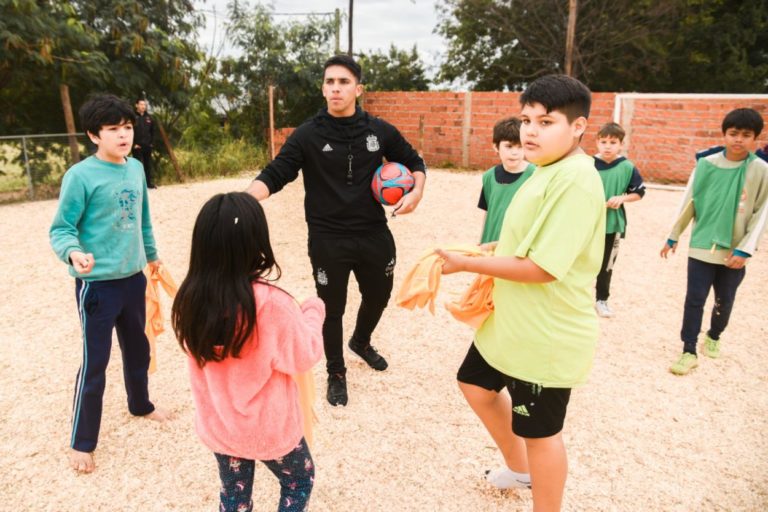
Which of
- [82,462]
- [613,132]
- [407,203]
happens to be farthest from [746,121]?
[82,462]

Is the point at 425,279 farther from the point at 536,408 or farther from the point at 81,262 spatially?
the point at 81,262

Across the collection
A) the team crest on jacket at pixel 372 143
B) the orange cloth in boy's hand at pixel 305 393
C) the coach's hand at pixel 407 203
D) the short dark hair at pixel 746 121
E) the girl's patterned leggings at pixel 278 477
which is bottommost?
the girl's patterned leggings at pixel 278 477

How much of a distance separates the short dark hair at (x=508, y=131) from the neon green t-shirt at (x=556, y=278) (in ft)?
5.12

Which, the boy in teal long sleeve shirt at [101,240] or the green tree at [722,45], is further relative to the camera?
the green tree at [722,45]

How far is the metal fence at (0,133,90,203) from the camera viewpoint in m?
11.0

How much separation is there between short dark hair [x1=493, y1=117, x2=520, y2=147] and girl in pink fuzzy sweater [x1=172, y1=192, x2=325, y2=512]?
2.06 meters

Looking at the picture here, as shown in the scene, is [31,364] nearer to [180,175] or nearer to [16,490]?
[16,490]

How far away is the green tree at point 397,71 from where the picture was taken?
989 inches

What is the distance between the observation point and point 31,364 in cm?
445

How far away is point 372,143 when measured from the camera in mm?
3643

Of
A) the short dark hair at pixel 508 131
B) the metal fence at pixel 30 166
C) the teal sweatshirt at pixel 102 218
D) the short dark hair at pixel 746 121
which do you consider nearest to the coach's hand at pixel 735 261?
the short dark hair at pixel 746 121

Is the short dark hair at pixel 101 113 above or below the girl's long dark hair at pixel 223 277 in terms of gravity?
above

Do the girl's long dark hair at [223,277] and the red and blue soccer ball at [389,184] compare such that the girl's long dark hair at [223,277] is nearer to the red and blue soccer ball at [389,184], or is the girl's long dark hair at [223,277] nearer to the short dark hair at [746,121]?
the red and blue soccer ball at [389,184]

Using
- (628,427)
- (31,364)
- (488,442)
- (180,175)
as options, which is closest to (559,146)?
(488,442)
